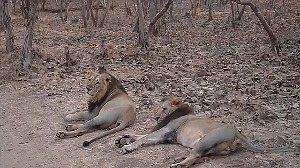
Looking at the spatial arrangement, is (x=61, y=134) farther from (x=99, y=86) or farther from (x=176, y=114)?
(x=176, y=114)

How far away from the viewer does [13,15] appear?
23781 mm

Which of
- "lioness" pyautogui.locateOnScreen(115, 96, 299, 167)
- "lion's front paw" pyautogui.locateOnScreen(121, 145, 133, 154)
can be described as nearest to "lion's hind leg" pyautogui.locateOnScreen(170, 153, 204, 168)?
"lioness" pyautogui.locateOnScreen(115, 96, 299, 167)

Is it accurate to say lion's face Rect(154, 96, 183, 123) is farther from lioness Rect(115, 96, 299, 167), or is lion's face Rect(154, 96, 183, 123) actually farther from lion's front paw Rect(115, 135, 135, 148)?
lion's front paw Rect(115, 135, 135, 148)

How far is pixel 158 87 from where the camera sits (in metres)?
10.2

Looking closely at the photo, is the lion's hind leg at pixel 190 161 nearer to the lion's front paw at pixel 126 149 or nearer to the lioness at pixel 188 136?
the lioness at pixel 188 136

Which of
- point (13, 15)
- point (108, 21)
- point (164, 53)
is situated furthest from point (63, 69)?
point (13, 15)

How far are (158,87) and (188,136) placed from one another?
4000 mm

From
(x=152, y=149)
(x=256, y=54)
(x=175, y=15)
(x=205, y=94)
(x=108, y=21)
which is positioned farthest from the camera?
(x=175, y=15)

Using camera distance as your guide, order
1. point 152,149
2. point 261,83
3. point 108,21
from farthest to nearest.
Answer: point 108,21
point 261,83
point 152,149

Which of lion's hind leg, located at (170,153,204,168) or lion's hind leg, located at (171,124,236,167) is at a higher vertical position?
lion's hind leg, located at (171,124,236,167)

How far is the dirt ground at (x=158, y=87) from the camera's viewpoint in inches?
255

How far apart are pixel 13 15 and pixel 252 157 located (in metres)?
20.0

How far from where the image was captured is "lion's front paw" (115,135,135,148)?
667cm

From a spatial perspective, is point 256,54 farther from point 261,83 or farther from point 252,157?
point 252,157
